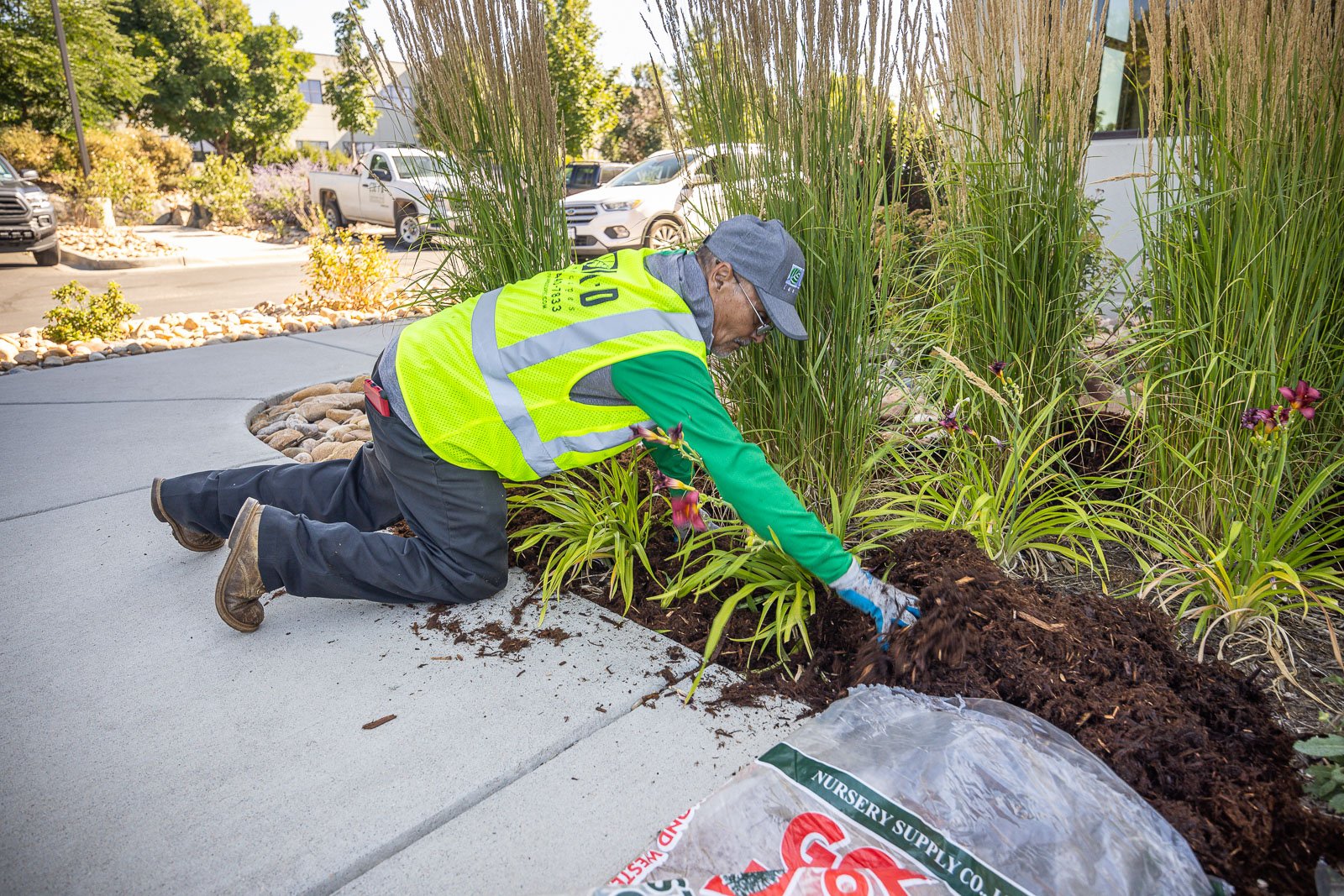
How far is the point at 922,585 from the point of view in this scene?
7.08 ft

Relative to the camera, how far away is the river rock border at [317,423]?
3736mm

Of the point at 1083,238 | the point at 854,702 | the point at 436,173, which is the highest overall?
the point at 436,173

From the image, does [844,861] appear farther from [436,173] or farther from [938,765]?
[436,173]

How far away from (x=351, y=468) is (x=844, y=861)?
208 cm

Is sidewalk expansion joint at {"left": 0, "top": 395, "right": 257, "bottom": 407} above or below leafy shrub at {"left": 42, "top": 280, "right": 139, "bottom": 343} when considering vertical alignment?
below

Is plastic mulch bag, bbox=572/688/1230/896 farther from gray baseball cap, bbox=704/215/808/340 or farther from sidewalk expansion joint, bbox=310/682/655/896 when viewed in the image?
gray baseball cap, bbox=704/215/808/340

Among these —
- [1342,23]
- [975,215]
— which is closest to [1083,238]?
[975,215]

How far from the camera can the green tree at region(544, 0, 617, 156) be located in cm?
1939

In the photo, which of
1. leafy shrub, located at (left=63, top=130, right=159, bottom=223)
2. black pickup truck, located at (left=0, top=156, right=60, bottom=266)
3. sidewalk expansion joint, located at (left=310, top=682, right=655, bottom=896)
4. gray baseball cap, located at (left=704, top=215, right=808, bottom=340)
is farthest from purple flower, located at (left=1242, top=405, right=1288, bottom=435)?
leafy shrub, located at (left=63, top=130, right=159, bottom=223)

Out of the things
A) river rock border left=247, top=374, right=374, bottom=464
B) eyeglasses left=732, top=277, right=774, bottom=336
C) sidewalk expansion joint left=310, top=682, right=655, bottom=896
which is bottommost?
sidewalk expansion joint left=310, top=682, right=655, bottom=896

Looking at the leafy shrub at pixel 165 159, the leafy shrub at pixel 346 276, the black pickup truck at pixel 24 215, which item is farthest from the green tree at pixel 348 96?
the leafy shrub at pixel 346 276

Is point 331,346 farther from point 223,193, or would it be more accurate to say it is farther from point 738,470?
point 223,193

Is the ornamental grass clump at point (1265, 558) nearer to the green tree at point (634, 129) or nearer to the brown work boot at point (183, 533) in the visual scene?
the brown work boot at point (183, 533)

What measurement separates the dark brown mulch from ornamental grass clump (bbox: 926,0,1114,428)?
27.8 inches
